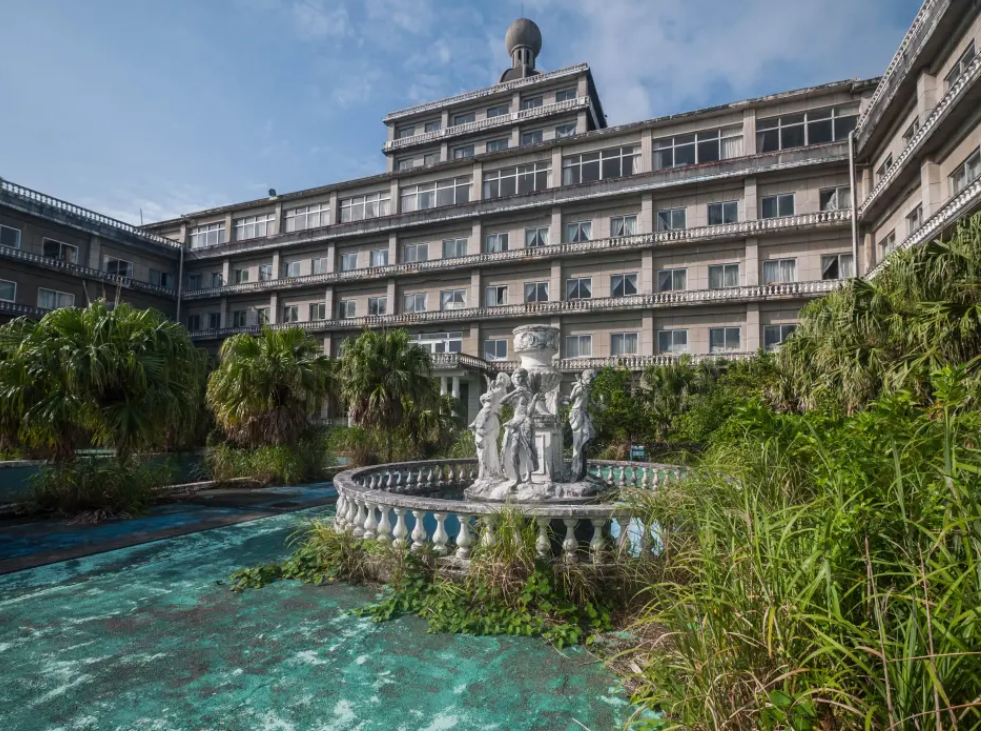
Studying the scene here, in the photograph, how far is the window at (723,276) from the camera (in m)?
29.8

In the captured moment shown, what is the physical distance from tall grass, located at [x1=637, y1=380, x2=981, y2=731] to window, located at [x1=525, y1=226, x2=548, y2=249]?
3156 cm

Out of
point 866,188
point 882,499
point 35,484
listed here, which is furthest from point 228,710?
point 866,188

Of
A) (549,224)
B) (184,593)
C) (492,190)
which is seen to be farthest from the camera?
(492,190)

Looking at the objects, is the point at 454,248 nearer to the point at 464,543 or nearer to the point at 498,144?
the point at 498,144

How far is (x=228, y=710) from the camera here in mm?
3703

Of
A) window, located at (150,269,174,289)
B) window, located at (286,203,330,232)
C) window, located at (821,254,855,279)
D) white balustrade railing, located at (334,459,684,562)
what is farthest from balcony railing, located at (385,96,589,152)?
white balustrade railing, located at (334,459,684,562)

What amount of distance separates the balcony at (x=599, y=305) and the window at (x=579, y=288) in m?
1.01

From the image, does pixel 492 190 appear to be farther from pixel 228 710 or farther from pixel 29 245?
pixel 228 710

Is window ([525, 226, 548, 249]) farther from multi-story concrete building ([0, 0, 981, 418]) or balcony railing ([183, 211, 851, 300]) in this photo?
balcony railing ([183, 211, 851, 300])

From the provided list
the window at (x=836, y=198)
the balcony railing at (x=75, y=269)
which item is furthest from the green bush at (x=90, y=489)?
the window at (x=836, y=198)

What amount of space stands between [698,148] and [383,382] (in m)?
23.8

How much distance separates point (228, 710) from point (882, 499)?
14.2ft

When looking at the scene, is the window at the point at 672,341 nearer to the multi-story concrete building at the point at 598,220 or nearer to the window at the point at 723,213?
the multi-story concrete building at the point at 598,220

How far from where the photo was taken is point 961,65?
17.5 m
